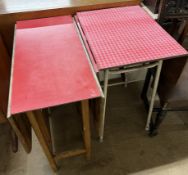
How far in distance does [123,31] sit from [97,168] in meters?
0.98

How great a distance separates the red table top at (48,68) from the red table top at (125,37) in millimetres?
102

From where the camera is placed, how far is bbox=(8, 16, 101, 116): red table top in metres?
0.91

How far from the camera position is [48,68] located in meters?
1.06

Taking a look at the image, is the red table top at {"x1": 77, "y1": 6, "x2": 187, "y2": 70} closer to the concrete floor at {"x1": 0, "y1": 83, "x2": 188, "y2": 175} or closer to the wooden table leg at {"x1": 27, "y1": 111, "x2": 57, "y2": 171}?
the wooden table leg at {"x1": 27, "y1": 111, "x2": 57, "y2": 171}

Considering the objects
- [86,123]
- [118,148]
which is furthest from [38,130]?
[118,148]

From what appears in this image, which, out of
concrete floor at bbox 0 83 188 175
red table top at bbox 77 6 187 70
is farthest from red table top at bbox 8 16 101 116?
concrete floor at bbox 0 83 188 175

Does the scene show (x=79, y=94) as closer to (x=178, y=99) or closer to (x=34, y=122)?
(x=34, y=122)

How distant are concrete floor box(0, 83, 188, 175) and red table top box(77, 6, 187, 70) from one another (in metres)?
0.77

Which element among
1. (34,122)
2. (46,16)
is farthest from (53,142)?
(46,16)

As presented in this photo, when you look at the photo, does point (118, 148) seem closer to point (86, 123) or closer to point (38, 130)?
point (86, 123)

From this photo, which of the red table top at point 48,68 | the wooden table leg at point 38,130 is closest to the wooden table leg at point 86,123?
the red table top at point 48,68

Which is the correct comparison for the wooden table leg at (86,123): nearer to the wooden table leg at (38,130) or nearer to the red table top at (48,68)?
the red table top at (48,68)

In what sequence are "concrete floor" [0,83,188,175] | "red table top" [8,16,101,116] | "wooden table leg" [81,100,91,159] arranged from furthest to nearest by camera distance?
"concrete floor" [0,83,188,175], "wooden table leg" [81,100,91,159], "red table top" [8,16,101,116]

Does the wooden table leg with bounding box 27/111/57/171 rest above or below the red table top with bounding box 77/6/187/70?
below
